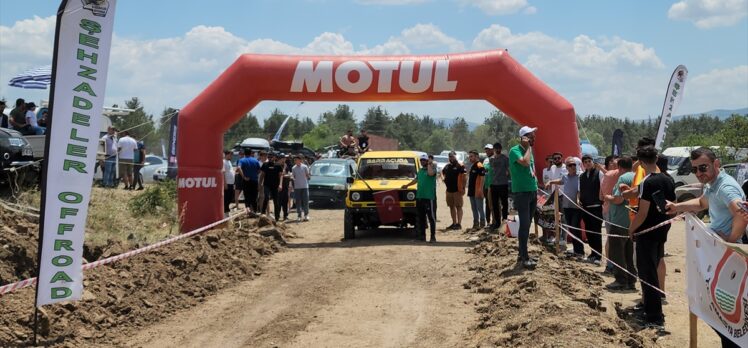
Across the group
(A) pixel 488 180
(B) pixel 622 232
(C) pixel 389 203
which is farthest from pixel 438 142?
(B) pixel 622 232

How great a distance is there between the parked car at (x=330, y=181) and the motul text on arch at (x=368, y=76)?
7.66m

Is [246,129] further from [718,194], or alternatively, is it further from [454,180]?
[718,194]

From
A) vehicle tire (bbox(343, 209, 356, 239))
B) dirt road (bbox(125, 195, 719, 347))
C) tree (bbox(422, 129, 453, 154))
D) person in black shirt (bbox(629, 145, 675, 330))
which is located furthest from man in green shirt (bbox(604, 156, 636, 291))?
tree (bbox(422, 129, 453, 154))

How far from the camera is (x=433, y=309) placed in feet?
28.5

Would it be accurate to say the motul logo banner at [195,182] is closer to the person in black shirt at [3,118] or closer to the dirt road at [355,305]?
the dirt road at [355,305]

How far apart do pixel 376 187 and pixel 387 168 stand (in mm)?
1134

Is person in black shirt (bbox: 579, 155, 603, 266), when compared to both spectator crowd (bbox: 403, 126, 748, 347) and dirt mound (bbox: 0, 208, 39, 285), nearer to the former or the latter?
spectator crowd (bbox: 403, 126, 748, 347)

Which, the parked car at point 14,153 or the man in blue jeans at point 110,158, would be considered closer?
the parked car at point 14,153

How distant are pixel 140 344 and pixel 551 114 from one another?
906 cm

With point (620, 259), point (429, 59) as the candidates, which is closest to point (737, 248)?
point (620, 259)

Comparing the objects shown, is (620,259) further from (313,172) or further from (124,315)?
(313,172)

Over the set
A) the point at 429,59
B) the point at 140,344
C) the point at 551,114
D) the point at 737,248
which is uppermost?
the point at 429,59

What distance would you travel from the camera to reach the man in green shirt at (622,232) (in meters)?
9.23

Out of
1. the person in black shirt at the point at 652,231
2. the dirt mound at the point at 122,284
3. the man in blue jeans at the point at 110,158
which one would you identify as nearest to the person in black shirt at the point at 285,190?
the man in blue jeans at the point at 110,158
